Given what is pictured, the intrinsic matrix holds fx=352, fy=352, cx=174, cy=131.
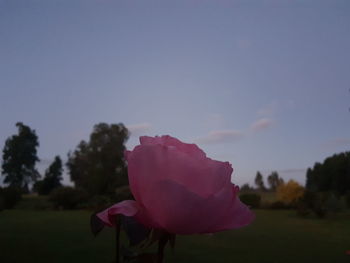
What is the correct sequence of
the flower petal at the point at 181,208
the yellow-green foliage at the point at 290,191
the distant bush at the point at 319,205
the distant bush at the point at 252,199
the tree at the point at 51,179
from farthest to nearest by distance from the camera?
the tree at the point at 51,179 < the distant bush at the point at 252,199 < the yellow-green foliage at the point at 290,191 < the distant bush at the point at 319,205 < the flower petal at the point at 181,208

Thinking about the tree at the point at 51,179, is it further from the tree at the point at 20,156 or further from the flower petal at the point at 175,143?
the flower petal at the point at 175,143

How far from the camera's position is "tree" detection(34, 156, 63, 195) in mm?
32281

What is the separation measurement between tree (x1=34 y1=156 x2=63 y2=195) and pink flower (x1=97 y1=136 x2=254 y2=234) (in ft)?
108

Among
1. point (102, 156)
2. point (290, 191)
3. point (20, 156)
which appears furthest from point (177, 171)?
point (20, 156)

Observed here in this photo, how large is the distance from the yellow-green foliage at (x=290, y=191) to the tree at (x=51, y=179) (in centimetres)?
2165

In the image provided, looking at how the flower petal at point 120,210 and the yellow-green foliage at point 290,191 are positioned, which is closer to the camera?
the flower petal at point 120,210

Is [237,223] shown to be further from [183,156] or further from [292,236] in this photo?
[292,236]

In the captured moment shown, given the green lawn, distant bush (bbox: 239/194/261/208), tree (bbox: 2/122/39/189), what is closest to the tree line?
tree (bbox: 2/122/39/189)

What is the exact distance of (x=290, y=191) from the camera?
16.0m

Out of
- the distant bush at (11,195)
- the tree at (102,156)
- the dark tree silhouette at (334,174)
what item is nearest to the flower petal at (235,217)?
the distant bush at (11,195)

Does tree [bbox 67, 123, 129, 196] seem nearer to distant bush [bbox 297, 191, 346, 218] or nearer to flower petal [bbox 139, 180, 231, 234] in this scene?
distant bush [bbox 297, 191, 346, 218]

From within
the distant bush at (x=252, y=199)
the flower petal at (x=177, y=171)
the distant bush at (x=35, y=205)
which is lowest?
the distant bush at (x=35, y=205)

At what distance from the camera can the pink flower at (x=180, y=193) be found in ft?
1.17

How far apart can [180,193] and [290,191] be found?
16.8 m
